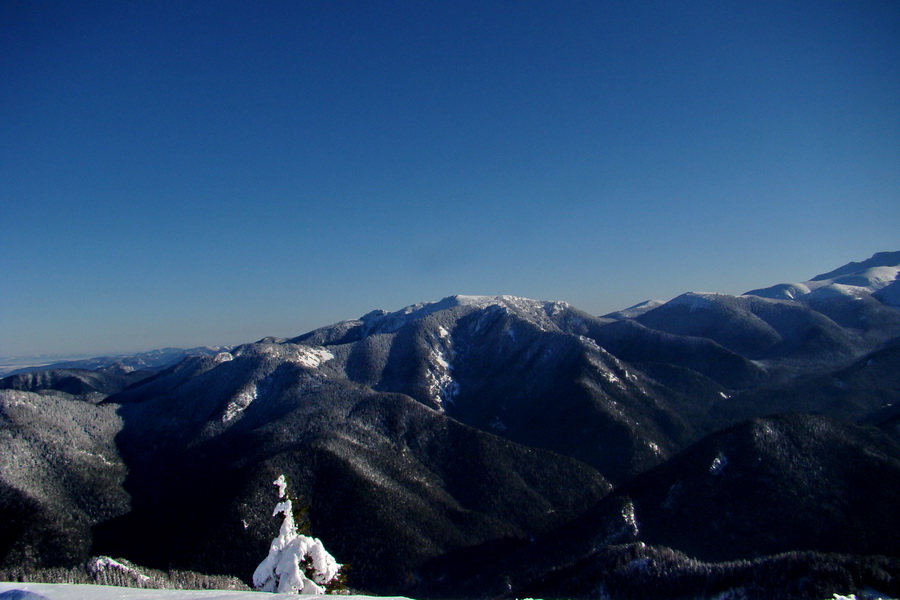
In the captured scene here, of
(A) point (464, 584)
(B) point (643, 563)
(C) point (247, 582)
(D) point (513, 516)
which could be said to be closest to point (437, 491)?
(D) point (513, 516)

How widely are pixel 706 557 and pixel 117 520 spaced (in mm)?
188773

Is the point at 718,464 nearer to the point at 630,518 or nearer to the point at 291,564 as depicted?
the point at 630,518

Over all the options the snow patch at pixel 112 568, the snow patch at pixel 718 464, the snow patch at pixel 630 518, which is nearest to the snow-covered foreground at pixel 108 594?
the snow patch at pixel 112 568

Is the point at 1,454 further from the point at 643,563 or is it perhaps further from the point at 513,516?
the point at 643,563

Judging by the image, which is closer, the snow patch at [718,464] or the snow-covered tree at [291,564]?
the snow-covered tree at [291,564]

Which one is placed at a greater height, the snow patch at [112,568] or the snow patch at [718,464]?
the snow patch at [112,568]

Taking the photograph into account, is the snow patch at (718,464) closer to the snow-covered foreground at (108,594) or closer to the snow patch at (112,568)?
the snow patch at (112,568)

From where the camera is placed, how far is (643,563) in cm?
9756

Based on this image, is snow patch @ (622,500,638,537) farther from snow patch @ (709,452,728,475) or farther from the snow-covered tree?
the snow-covered tree

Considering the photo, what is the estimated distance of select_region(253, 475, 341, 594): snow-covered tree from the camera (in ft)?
129

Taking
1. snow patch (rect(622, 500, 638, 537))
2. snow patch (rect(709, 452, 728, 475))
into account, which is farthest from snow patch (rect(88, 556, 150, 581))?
snow patch (rect(709, 452, 728, 475))

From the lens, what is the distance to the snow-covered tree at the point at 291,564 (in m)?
39.5

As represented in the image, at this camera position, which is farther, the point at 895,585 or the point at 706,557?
the point at 706,557

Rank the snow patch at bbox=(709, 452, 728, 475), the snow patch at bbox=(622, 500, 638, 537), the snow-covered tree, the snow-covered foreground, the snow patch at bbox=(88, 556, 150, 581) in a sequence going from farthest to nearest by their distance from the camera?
the snow patch at bbox=(709, 452, 728, 475)
the snow patch at bbox=(622, 500, 638, 537)
the snow patch at bbox=(88, 556, 150, 581)
the snow-covered tree
the snow-covered foreground
